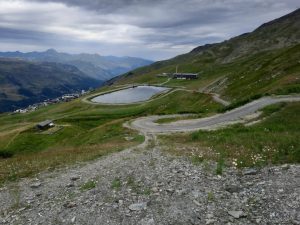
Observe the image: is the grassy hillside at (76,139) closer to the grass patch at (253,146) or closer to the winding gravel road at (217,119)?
the winding gravel road at (217,119)

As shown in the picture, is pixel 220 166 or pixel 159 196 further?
pixel 220 166

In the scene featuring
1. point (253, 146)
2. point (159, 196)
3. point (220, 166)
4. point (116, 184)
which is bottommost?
point (116, 184)

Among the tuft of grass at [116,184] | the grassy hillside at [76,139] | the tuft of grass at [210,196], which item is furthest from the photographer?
the grassy hillside at [76,139]

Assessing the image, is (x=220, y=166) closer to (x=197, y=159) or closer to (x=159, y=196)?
(x=197, y=159)

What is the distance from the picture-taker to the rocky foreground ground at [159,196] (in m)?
18.3

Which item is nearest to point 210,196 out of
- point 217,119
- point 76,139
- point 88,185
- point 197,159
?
point 197,159

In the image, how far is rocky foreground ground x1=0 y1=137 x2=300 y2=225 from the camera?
18328 millimetres

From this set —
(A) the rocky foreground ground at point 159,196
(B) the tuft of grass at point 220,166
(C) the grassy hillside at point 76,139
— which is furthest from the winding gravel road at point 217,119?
(A) the rocky foreground ground at point 159,196

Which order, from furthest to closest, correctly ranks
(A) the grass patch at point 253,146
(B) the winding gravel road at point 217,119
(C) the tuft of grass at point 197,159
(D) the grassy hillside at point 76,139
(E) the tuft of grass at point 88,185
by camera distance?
(B) the winding gravel road at point 217,119 → (D) the grassy hillside at point 76,139 → (C) the tuft of grass at point 197,159 → (A) the grass patch at point 253,146 → (E) the tuft of grass at point 88,185

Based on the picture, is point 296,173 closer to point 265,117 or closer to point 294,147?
point 294,147

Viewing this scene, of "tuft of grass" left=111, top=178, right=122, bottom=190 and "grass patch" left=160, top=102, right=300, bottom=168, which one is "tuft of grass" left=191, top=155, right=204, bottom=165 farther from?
"tuft of grass" left=111, top=178, right=122, bottom=190

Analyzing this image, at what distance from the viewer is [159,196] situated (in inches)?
835

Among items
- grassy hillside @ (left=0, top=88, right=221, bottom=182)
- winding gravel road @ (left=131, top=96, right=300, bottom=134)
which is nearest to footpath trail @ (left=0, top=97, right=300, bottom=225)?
grassy hillside @ (left=0, top=88, right=221, bottom=182)

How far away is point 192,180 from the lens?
23234mm
